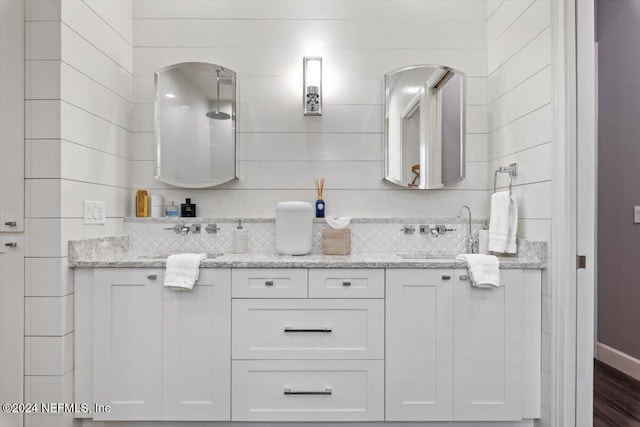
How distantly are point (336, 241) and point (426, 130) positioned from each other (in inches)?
35.3

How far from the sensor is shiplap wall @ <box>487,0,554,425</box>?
5.97 feet

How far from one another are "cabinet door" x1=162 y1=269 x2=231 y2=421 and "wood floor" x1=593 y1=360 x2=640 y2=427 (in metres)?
1.89

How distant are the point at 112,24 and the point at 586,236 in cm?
270

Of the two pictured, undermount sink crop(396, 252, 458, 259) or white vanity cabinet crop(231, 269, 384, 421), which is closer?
white vanity cabinet crop(231, 269, 384, 421)

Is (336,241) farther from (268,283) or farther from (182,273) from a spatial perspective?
(182,273)

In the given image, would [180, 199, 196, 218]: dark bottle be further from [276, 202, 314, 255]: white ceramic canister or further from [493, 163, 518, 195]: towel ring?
[493, 163, 518, 195]: towel ring

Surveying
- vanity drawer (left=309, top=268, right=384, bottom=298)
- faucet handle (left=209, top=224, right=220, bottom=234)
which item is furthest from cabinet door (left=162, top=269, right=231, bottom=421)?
faucet handle (left=209, top=224, right=220, bottom=234)

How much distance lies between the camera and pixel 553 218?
1.77m

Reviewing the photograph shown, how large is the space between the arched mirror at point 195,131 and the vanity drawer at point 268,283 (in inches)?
30.1

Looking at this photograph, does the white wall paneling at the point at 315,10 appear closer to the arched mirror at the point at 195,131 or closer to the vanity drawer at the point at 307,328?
the arched mirror at the point at 195,131

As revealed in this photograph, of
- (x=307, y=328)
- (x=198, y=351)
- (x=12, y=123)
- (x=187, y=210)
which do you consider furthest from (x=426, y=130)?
(x=12, y=123)

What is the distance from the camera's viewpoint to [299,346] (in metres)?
1.84

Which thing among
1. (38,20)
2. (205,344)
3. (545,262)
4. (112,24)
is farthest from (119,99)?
(545,262)

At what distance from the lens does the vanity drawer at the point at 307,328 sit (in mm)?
1843
